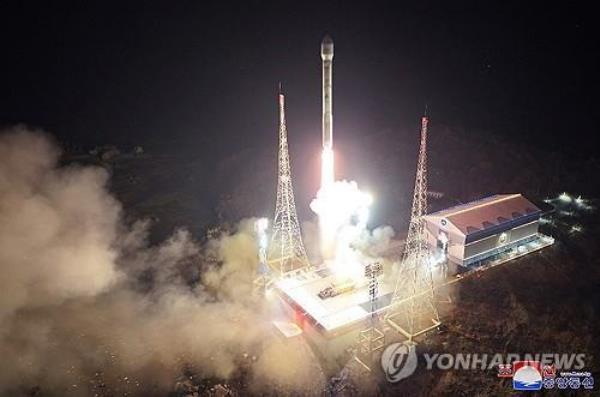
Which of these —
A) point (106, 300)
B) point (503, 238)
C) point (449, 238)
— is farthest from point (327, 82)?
point (106, 300)

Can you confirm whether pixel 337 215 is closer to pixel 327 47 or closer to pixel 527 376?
pixel 327 47

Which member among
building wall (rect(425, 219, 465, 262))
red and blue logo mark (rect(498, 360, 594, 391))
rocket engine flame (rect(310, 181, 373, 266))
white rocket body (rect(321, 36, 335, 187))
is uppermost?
white rocket body (rect(321, 36, 335, 187))

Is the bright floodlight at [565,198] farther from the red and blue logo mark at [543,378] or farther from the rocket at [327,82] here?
the rocket at [327,82]

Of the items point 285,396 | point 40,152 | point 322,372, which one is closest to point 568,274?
point 322,372

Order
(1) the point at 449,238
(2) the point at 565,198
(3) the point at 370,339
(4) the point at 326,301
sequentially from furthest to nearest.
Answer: (2) the point at 565,198, (1) the point at 449,238, (4) the point at 326,301, (3) the point at 370,339

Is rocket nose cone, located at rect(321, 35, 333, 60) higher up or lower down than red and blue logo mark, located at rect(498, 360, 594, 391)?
higher up

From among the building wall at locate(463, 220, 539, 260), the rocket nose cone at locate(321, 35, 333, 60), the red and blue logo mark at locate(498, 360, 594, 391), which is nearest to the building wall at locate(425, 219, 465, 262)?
the building wall at locate(463, 220, 539, 260)

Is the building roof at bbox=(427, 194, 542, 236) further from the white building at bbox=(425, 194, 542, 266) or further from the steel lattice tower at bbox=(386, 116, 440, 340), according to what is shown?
the steel lattice tower at bbox=(386, 116, 440, 340)
